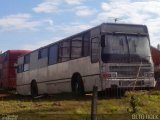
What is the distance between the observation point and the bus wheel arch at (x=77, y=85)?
19562 mm

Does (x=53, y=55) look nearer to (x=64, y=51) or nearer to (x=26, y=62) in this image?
(x=64, y=51)

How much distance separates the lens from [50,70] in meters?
23.9

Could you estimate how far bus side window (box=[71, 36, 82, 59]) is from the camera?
65.0 feet

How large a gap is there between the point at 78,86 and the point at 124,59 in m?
2.91

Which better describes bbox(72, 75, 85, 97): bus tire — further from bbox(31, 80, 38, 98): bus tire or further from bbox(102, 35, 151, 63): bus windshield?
bbox(31, 80, 38, 98): bus tire

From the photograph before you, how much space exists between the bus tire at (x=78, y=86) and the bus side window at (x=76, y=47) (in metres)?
0.98

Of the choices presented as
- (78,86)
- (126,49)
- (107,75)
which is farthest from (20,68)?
(107,75)

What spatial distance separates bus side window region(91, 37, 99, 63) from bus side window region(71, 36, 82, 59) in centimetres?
136

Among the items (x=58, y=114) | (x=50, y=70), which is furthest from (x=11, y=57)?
(x=58, y=114)

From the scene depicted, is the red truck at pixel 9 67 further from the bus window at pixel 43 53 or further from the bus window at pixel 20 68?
the bus window at pixel 43 53

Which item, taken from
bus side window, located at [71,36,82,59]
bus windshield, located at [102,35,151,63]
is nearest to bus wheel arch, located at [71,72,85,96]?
bus side window, located at [71,36,82,59]

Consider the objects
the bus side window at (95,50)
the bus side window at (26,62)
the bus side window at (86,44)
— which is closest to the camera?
the bus side window at (95,50)

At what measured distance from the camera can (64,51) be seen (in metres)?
21.6

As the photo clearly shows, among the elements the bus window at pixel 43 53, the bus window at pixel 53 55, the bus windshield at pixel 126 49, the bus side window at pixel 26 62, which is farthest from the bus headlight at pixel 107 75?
the bus side window at pixel 26 62
